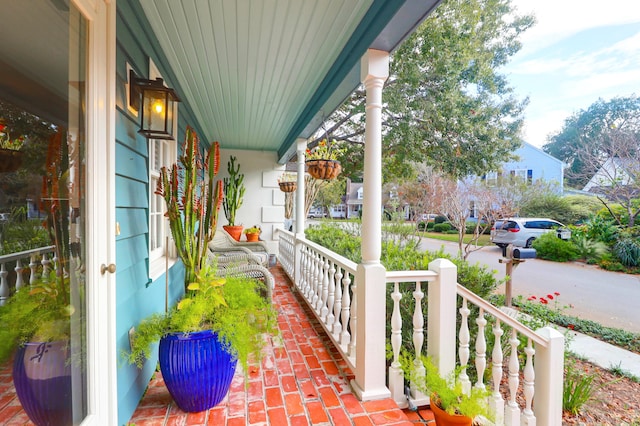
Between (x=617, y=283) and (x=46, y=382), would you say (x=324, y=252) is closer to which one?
(x=46, y=382)

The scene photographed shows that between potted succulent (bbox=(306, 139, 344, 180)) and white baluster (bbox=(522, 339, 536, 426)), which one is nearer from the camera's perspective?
white baluster (bbox=(522, 339, 536, 426))

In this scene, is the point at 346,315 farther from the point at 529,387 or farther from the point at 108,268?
the point at 108,268

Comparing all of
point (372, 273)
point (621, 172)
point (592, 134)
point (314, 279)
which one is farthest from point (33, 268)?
point (592, 134)

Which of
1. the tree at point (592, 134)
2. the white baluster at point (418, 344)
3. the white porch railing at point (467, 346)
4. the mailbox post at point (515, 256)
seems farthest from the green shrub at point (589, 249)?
the white baluster at point (418, 344)

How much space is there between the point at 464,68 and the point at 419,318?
537cm

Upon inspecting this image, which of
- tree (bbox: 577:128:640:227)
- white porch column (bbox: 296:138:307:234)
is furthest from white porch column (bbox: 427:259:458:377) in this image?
tree (bbox: 577:128:640:227)

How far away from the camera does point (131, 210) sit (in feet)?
6.06

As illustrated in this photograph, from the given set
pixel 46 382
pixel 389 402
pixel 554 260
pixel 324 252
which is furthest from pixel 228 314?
pixel 554 260

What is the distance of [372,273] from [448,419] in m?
0.88

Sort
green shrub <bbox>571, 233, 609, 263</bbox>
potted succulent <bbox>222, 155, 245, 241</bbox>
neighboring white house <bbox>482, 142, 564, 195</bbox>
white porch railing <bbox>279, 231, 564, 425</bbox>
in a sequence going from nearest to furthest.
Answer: white porch railing <bbox>279, 231, 564, 425</bbox> < potted succulent <bbox>222, 155, 245, 241</bbox> < green shrub <bbox>571, 233, 609, 263</bbox> < neighboring white house <bbox>482, 142, 564, 195</bbox>

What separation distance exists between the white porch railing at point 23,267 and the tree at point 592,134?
14009 mm

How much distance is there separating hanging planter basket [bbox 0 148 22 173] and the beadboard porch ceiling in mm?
1412

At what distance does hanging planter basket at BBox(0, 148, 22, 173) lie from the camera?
878 millimetres

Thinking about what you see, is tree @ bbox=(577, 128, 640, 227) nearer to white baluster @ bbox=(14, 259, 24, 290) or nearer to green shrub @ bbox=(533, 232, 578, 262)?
green shrub @ bbox=(533, 232, 578, 262)
